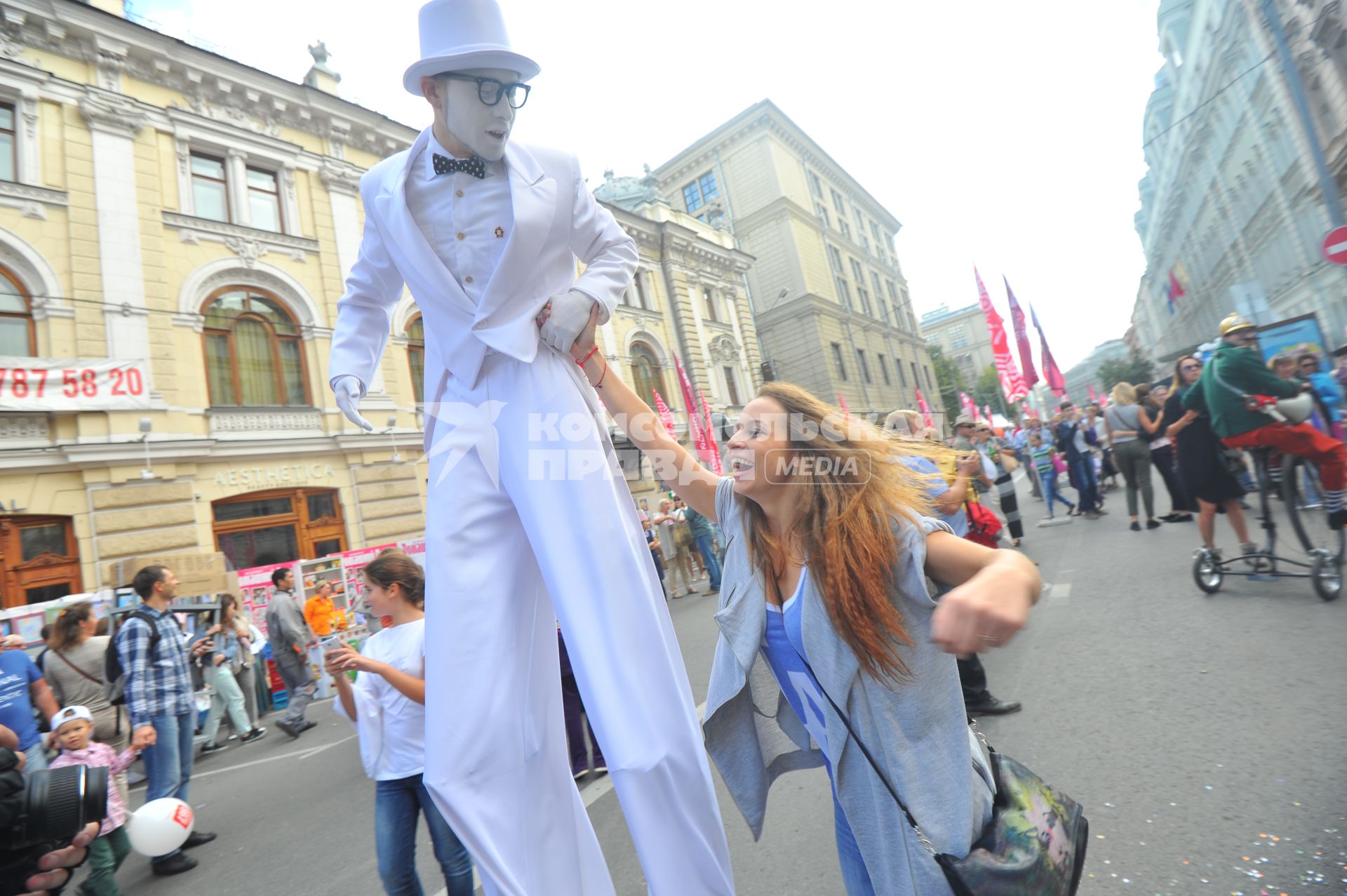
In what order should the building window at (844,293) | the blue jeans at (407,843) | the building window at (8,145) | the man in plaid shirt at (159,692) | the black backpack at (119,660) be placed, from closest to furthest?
1. the blue jeans at (407,843)
2. the man in plaid shirt at (159,692)
3. the black backpack at (119,660)
4. the building window at (8,145)
5. the building window at (844,293)

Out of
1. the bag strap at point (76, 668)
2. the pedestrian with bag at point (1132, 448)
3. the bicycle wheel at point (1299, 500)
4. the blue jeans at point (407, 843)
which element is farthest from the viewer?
the pedestrian with bag at point (1132, 448)

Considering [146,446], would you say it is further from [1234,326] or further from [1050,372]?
[1050,372]

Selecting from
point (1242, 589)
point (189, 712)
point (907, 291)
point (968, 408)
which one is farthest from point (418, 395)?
point (907, 291)

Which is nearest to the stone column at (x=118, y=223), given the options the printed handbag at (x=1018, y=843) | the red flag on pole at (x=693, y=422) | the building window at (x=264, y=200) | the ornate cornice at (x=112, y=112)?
the ornate cornice at (x=112, y=112)

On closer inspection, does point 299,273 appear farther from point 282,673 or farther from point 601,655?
point 601,655

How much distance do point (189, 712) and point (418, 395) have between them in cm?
1340

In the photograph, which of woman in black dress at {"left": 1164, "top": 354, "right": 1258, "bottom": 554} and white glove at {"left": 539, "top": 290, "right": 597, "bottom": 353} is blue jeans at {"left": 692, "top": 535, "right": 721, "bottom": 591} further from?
white glove at {"left": 539, "top": 290, "right": 597, "bottom": 353}

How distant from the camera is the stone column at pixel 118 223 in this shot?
12008 millimetres

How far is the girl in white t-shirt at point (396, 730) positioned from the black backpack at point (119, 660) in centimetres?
242

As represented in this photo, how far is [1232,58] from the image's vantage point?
2417 centimetres

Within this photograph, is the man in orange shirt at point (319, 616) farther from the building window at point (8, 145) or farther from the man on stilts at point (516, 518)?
the building window at point (8, 145)

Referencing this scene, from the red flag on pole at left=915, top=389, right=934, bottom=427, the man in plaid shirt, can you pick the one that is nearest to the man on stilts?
the red flag on pole at left=915, top=389, right=934, bottom=427

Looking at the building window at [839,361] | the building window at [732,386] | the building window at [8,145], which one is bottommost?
the building window at [732,386]

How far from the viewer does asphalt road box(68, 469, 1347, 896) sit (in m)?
2.14
